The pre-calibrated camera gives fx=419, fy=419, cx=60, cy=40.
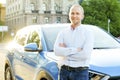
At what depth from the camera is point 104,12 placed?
9444 cm

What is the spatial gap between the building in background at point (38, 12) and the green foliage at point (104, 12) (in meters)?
17.1

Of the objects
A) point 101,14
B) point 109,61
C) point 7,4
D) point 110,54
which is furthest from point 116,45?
point 7,4

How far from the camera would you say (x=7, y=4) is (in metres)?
132

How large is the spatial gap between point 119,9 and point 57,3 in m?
24.5

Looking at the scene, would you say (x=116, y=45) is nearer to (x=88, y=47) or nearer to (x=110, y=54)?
(x=110, y=54)

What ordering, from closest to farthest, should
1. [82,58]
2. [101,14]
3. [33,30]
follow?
[82,58], [33,30], [101,14]

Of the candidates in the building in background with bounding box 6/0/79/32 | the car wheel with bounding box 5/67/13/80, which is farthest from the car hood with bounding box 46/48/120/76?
the building in background with bounding box 6/0/79/32

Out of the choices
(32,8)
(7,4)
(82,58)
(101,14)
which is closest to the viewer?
(82,58)

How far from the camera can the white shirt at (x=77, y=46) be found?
4.78 meters

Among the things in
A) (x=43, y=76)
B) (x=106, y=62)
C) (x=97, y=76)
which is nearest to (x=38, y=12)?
(x=43, y=76)

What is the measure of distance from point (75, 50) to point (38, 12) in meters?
106

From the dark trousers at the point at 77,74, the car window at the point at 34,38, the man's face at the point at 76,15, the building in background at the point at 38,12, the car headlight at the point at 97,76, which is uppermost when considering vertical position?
the man's face at the point at 76,15

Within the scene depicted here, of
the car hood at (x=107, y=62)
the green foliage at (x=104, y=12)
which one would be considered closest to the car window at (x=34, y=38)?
the car hood at (x=107, y=62)

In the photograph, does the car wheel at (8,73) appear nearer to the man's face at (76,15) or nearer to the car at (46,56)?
the car at (46,56)
